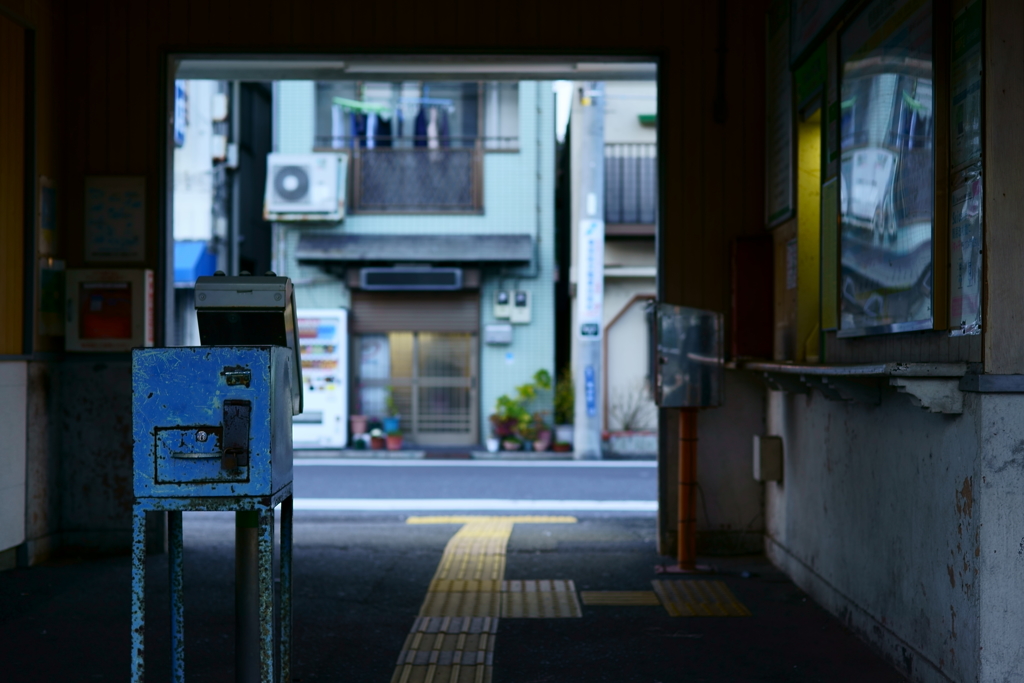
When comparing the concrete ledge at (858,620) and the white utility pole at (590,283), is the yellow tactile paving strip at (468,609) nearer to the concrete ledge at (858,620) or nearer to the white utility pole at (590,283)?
the concrete ledge at (858,620)

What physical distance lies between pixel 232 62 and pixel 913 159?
5.86m

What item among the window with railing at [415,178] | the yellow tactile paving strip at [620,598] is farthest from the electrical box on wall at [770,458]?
the window with railing at [415,178]

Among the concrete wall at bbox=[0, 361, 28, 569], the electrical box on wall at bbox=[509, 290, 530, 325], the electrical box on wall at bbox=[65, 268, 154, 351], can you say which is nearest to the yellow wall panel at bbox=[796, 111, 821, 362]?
the electrical box on wall at bbox=[65, 268, 154, 351]

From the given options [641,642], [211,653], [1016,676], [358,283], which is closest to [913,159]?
[1016,676]

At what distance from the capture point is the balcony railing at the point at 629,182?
18422 mm

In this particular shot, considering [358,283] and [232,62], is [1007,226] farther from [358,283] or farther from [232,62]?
[358,283]

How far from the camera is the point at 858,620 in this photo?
498 centimetres

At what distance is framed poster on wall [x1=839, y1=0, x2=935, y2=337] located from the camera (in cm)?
412

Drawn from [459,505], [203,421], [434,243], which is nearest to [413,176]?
[434,243]

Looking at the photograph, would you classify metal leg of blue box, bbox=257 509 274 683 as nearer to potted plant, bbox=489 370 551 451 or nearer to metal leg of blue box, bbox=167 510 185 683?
metal leg of blue box, bbox=167 510 185 683

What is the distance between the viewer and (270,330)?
13.1 feet

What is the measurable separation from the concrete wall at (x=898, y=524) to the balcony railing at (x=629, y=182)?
1235 centimetres

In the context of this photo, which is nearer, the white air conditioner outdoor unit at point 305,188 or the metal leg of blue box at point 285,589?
the metal leg of blue box at point 285,589

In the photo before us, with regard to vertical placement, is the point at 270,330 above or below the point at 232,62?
below
